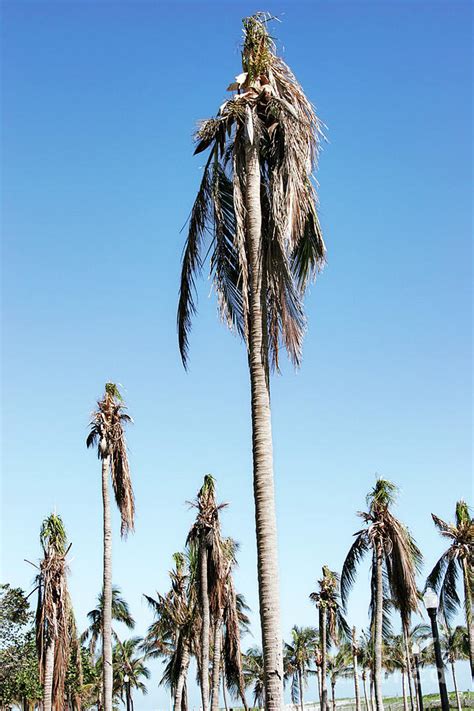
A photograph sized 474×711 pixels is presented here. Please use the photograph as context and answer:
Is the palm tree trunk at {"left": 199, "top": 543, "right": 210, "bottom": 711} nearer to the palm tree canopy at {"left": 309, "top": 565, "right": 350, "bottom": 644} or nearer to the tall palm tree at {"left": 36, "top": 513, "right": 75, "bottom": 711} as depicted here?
the tall palm tree at {"left": 36, "top": 513, "right": 75, "bottom": 711}

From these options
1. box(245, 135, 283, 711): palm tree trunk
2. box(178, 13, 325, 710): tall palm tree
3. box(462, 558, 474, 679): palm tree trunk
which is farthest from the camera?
box(462, 558, 474, 679): palm tree trunk

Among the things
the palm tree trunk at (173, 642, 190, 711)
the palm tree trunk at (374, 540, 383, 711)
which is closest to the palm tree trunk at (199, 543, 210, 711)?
the palm tree trunk at (173, 642, 190, 711)

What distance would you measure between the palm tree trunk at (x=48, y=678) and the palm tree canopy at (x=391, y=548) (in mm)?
11533

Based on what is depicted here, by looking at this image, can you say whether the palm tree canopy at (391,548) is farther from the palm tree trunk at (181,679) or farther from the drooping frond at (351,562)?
the palm tree trunk at (181,679)

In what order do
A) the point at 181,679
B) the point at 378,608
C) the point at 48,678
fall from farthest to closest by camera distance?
the point at 181,679 → the point at 378,608 → the point at 48,678

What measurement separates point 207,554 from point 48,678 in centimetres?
691

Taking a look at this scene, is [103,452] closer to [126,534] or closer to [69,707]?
[126,534]

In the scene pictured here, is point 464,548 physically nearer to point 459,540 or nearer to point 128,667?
point 459,540

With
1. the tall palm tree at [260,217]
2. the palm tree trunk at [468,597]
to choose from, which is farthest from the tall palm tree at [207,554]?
the tall palm tree at [260,217]

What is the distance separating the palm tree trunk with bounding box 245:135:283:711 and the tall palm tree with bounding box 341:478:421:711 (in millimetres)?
19018

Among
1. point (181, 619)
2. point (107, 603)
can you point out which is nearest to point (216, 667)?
point (181, 619)

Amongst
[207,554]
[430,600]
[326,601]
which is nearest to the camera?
[430,600]

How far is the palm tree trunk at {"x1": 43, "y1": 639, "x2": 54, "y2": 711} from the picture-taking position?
28.4 m

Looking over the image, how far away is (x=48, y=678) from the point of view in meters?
28.5
